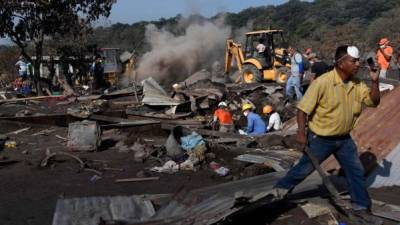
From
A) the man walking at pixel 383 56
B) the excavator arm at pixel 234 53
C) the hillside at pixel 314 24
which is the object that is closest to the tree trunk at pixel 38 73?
the excavator arm at pixel 234 53

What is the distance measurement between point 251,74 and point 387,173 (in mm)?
15247

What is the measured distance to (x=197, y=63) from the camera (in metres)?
31.7

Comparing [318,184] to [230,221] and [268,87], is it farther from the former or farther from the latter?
[268,87]

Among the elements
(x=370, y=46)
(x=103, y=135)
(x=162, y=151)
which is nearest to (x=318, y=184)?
(x=162, y=151)

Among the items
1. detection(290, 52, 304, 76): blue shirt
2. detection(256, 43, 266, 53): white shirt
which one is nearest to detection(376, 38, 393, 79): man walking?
detection(290, 52, 304, 76): blue shirt

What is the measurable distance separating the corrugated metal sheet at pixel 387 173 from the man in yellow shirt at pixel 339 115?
1521mm

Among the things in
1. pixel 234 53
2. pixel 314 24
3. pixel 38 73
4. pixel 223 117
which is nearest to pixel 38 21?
pixel 38 73

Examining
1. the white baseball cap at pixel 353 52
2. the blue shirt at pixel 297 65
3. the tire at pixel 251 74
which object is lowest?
the tire at pixel 251 74

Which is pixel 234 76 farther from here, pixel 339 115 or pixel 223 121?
pixel 339 115

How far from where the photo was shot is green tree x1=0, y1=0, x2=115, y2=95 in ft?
76.4

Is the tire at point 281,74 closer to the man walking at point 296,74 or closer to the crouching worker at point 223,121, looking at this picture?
the man walking at point 296,74

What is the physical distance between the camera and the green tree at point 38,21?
2330cm

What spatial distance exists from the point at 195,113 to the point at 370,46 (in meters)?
24.0

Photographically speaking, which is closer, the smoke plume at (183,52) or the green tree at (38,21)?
the green tree at (38,21)
